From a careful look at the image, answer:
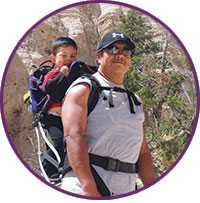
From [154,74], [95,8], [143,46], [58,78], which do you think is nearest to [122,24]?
[143,46]

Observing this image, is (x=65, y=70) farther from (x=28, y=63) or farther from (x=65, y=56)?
(x=28, y=63)

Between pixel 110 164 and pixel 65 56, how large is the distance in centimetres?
46

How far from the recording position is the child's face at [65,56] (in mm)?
1081

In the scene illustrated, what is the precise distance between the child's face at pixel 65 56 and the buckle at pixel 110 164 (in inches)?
16.1

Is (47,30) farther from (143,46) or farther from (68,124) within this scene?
(68,124)

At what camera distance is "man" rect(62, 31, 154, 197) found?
2.59ft

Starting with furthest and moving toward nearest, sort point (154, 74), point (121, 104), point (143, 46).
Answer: point (143, 46) < point (154, 74) < point (121, 104)

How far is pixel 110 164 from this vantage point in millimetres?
843

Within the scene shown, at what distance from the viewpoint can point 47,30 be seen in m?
2.05

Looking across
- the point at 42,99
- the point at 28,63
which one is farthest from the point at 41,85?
the point at 28,63

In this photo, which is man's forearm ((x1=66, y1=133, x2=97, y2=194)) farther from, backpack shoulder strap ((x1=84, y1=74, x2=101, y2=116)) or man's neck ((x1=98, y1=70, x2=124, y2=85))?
man's neck ((x1=98, y1=70, x2=124, y2=85))

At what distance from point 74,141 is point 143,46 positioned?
1847mm

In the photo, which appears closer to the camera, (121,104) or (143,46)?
(121,104)

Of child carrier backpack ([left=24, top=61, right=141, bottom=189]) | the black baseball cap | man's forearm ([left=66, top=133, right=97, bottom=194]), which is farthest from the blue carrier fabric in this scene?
man's forearm ([left=66, top=133, right=97, bottom=194])
